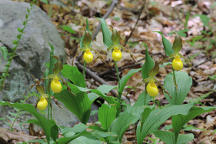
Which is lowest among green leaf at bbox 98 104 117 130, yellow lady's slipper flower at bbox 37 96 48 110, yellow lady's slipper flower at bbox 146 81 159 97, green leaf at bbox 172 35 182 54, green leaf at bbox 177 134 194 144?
green leaf at bbox 177 134 194 144

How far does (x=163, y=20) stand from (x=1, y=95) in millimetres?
3626

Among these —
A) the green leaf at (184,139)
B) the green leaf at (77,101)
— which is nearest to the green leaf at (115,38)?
the green leaf at (77,101)

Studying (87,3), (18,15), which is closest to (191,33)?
(87,3)

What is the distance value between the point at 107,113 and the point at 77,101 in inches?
7.6

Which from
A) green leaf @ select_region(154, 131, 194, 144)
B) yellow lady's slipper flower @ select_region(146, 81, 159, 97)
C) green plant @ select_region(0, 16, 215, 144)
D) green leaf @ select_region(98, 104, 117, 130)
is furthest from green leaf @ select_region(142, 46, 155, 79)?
green leaf @ select_region(154, 131, 194, 144)

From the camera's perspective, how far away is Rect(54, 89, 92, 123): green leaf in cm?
150

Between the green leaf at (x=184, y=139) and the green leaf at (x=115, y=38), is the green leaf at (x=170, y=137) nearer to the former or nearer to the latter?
the green leaf at (x=184, y=139)

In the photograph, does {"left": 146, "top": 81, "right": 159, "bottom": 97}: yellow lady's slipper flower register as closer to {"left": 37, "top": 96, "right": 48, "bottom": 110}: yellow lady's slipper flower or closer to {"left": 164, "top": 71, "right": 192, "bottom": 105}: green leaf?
{"left": 164, "top": 71, "right": 192, "bottom": 105}: green leaf

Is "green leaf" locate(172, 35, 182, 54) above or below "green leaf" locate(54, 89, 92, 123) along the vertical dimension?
above

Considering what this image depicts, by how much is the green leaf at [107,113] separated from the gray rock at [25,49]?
0.63 metres

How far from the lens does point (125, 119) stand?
4.42 feet

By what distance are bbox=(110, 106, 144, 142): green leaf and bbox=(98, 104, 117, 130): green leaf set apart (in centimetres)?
6

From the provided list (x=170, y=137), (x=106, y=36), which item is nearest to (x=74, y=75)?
(x=106, y=36)

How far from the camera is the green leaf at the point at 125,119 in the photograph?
4.28ft
